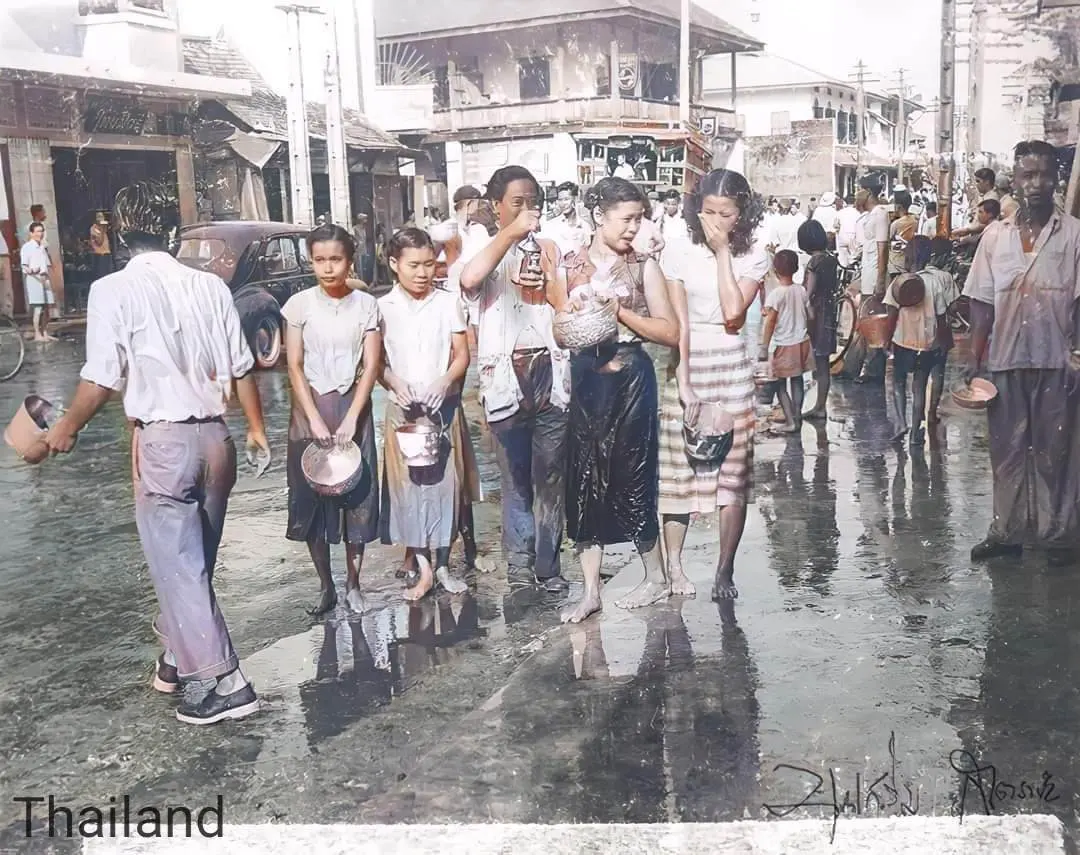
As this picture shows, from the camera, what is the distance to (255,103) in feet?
16.1

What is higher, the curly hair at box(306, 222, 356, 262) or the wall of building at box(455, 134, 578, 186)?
the wall of building at box(455, 134, 578, 186)

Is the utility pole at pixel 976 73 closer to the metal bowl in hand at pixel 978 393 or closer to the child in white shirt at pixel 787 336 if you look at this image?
the metal bowl in hand at pixel 978 393

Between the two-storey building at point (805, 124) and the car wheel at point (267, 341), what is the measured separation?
7.31 ft

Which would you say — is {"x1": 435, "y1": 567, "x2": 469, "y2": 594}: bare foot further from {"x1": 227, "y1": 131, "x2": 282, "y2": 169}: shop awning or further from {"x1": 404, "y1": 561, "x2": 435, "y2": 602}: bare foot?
{"x1": 227, "y1": 131, "x2": 282, "y2": 169}: shop awning

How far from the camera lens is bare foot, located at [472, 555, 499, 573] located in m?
5.38

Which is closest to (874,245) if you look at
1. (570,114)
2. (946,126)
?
(946,126)

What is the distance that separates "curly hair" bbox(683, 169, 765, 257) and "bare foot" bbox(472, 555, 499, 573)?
1.82m

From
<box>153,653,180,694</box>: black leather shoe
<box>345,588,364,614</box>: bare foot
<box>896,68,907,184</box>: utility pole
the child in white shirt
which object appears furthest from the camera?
the child in white shirt

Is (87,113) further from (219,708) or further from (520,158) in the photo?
(219,708)

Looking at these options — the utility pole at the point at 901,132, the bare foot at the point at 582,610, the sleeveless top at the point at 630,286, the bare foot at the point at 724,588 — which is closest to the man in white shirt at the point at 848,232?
the utility pole at the point at 901,132

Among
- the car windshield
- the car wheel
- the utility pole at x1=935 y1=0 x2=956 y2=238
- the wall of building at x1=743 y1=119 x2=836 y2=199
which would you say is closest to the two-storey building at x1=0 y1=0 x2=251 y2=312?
the car windshield

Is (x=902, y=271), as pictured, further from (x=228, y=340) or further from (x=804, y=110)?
(x=228, y=340)

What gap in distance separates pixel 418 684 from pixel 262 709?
538 millimetres
